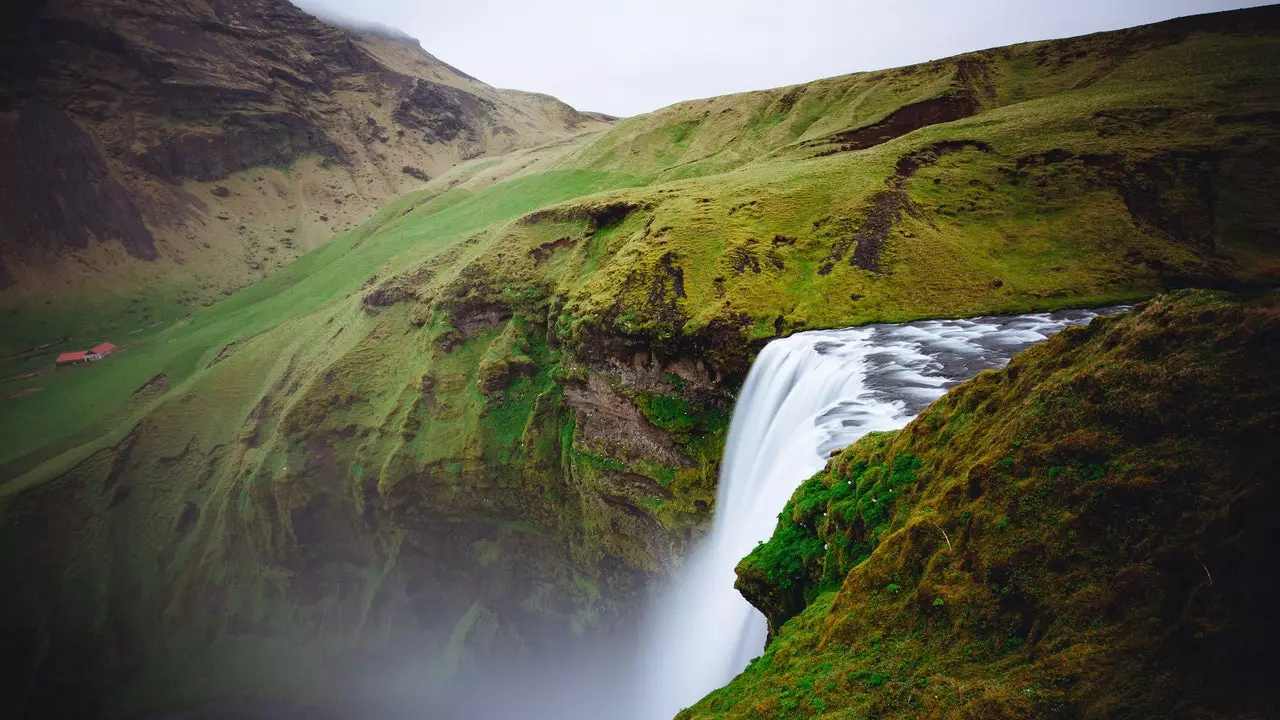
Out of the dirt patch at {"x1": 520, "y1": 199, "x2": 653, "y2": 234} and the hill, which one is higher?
the hill

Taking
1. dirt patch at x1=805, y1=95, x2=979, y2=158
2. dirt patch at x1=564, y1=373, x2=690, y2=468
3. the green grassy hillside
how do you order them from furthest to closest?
dirt patch at x1=805, y1=95, x2=979, y2=158 < dirt patch at x1=564, y1=373, x2=690, y2=468 < the green grassy hillside

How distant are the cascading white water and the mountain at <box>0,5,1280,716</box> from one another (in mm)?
2962

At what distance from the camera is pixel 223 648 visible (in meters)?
47.8

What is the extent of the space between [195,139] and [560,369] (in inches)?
5285

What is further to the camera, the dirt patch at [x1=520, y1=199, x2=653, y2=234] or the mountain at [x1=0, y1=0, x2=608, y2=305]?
the mountain at [x1=0, y1=0, x2=608, y2=305]

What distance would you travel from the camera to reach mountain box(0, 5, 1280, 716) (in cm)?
2792

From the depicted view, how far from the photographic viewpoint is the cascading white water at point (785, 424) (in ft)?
49.7

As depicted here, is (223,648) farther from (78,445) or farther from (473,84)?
(473,84)

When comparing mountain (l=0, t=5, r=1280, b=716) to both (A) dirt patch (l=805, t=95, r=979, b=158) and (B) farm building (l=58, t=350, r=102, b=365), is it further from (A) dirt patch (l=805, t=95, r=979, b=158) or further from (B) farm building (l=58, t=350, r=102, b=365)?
(B) farm building (l=58, t=350, r=102, b=365)

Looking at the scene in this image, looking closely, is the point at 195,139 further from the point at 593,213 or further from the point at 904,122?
the point at 904,122

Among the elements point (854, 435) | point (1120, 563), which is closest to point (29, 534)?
point (854, 435)

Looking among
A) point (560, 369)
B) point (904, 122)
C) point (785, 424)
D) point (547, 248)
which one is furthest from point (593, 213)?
point (785, 424)

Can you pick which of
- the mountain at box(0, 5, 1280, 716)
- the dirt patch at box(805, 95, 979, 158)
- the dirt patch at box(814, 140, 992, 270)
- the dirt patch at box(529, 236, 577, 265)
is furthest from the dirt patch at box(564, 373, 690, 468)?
the dirt patch at box(805, 95, 979, 158)

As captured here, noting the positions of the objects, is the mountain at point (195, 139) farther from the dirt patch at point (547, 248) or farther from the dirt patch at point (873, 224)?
the dirt patch at point (873, 224)
